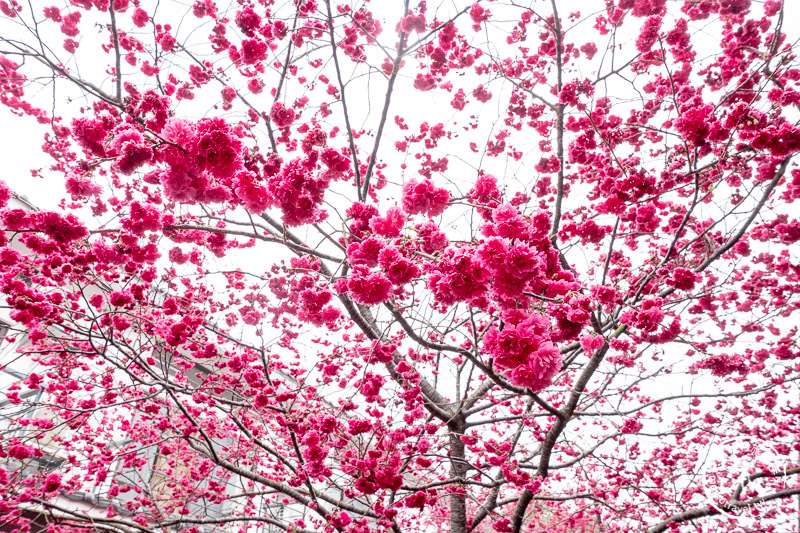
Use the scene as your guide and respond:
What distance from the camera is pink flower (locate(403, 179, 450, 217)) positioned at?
8.00ft

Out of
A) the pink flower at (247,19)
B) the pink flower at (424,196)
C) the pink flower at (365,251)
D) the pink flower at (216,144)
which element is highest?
the pink flower at (247,19)

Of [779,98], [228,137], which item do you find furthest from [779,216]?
[228,137]

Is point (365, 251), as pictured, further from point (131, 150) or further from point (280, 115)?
point (280, 115)

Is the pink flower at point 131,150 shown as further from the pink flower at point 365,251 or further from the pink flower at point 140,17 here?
the pink flower at point 140,17

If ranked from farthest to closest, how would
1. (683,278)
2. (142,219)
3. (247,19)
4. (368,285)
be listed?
(247,19), (683,278), (142,219), (368,285)

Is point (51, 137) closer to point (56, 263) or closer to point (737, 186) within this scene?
point (56, 263)

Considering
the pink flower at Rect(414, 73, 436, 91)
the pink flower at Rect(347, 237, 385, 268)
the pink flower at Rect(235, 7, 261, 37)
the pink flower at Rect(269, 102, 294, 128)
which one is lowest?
the pink flower at Rect(347, 237, 385, 268)

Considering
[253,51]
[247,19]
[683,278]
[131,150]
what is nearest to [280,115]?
[253,51]

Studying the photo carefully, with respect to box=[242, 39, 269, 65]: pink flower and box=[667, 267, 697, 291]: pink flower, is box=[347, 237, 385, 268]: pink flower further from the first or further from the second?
box=[242, 39, 269, 65]: pink flower

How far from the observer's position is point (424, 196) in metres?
2.44

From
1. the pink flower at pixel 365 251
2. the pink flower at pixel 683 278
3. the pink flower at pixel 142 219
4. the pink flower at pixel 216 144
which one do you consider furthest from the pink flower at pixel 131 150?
the pink flower at pixel 683 278

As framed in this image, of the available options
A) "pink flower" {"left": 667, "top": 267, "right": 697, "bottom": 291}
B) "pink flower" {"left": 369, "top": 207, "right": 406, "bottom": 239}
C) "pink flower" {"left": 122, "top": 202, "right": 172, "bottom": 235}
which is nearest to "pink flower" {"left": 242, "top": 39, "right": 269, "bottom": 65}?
"pink flower" {"left": 122, "top": 202, "right": 172, "bottom": 235}

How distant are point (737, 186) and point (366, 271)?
19.1 ft

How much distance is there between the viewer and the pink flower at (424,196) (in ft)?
8.00
